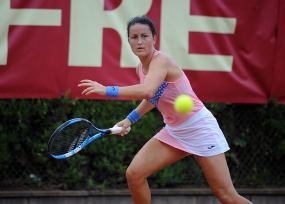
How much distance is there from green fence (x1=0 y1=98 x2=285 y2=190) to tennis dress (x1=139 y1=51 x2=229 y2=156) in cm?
150

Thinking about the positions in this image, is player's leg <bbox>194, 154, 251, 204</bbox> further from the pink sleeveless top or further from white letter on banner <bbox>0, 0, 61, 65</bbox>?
white letter on banner <bbox>0, 0, 61, 65</bbox>

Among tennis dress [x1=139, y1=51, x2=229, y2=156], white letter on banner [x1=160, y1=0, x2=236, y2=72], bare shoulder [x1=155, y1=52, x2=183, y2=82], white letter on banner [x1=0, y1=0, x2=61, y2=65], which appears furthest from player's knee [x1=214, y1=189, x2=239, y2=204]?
white letter on banner [x1=0, y1=0, x2=61, y2=65]

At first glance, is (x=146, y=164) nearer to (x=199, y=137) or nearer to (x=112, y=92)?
(x=199, y=137)

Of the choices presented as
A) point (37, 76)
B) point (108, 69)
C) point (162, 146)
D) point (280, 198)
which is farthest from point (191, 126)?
point (280, 198)

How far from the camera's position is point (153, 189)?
216 inches

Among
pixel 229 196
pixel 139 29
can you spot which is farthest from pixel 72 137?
pixel 229 196

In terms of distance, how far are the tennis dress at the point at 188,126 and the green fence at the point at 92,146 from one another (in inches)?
59.0

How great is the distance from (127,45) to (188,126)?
164 cm

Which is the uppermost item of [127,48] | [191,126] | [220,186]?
[127,48]

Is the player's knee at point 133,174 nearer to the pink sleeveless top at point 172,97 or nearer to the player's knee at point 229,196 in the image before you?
the pink sleeveless top at point 172,97

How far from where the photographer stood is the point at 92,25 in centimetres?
517

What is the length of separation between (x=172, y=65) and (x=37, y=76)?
1845 mm

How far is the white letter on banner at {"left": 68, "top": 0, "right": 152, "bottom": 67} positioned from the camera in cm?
516

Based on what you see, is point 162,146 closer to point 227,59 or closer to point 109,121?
point 109,121
